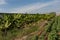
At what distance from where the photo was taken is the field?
25.2ft

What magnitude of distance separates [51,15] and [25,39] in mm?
2062

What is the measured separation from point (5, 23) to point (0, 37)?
27.5 inches

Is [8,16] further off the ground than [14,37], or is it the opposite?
[8,16]

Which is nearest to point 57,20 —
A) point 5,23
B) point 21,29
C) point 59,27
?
point 59,27

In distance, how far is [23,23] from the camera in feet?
28.2

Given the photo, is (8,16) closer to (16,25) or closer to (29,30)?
(16,25)

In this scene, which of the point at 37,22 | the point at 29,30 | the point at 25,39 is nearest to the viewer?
the point at 25,39

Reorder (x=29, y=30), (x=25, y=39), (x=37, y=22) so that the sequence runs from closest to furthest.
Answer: (x=25, y=39) < (x=29, y=30) < (x=37, y=22)

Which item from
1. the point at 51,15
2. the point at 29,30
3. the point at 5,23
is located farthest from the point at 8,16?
the point at 51,15

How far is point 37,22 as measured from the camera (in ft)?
28.7

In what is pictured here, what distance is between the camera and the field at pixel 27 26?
25.2ft

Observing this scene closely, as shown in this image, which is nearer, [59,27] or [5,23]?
[59,27]

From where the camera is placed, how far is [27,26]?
8.55 m

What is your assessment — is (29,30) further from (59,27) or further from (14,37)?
(59,27)
